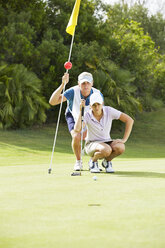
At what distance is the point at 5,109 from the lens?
928 inches

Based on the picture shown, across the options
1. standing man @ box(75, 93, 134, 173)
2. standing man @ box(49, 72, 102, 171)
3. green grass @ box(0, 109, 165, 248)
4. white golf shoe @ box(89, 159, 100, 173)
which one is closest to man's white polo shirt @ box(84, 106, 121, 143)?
standing man @ box(75, 93, 134, 173)

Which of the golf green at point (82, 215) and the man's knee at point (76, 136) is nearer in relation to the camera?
the golf green at point (82, 215)

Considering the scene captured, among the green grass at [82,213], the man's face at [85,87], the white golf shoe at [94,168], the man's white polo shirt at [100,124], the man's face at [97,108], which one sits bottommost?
the white golf shoe at [94,168]

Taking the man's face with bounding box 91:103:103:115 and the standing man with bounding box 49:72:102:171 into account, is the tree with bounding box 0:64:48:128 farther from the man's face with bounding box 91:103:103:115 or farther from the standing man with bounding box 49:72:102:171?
the man's face with bounding box 91:103:103:115

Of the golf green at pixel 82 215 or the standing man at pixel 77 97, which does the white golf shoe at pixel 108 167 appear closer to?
the standing man at pixel 77 97

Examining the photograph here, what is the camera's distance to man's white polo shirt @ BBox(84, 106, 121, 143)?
748 cm

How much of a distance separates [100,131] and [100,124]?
0.17 meters

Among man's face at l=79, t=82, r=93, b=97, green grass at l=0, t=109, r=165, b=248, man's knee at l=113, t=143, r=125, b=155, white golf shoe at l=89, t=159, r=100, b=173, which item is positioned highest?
man's face at l=79, t=82, r=93, b=97

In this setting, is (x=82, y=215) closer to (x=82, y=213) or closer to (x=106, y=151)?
(x=82, y=213)

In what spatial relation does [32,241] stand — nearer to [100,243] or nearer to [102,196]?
[100,243]

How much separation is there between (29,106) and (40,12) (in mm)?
7938

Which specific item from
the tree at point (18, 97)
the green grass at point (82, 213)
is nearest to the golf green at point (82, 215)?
the green grass at point (82, 213)

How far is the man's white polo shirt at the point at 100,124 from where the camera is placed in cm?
748

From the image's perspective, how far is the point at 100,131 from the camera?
25.0 ft
